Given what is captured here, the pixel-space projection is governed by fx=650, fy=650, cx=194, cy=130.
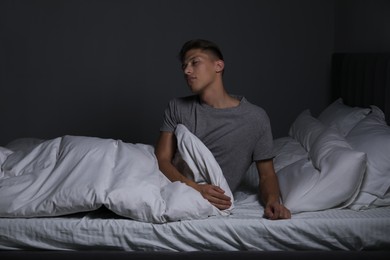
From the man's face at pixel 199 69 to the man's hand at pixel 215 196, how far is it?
0.45 metres

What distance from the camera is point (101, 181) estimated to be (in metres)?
2.17

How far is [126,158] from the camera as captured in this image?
231 centimetres

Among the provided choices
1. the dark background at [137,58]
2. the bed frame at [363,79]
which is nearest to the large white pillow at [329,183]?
the bed frame at [363,79]

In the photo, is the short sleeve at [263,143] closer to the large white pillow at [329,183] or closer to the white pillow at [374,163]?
the large white pillow at [329,183]

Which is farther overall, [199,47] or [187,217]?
[199,47]

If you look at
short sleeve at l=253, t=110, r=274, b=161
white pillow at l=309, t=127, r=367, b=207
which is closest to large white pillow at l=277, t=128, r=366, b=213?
white pillow at l=309, t=127, r=367, b=207

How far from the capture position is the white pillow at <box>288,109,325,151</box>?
2.82m

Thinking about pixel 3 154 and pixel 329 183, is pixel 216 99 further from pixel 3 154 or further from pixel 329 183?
pixel 3 154

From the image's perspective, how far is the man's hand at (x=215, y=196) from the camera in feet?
7.35

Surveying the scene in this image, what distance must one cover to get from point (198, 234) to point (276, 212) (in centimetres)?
27

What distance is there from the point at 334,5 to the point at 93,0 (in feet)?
5.39

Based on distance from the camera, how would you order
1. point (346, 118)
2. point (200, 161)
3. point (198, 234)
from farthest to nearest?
point (346, 118) < point (200, 161) < point (198, 234)

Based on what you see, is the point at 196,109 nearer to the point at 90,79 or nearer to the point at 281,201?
the point at 281,201

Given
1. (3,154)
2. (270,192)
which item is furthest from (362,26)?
(3,154)
